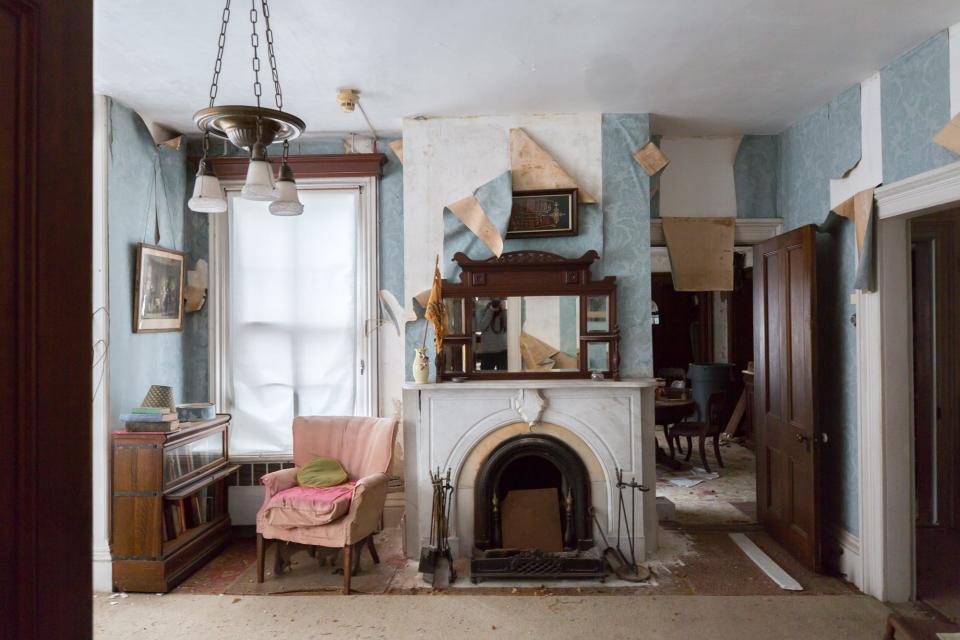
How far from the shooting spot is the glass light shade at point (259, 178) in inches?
87.5

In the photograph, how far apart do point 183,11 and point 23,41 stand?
2324 mm

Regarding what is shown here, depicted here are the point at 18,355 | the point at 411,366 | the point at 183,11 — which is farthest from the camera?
the point at 411,366

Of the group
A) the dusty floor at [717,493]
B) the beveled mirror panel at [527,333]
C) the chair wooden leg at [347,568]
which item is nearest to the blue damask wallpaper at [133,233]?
the chair wooden leg at [347,568]

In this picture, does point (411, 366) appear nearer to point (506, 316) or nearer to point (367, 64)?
point (506, 316)

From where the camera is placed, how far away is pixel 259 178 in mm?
2258

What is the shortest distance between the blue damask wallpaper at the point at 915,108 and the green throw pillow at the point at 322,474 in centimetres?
342

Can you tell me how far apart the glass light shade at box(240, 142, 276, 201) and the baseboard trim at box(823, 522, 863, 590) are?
140 inches

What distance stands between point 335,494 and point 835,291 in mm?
3164

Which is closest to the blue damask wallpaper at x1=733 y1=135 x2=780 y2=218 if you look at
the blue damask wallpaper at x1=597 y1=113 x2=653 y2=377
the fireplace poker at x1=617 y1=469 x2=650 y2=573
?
the blue damask wallpaper at x1=597 y1=113 x2=653 y2=377

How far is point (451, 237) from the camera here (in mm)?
3875

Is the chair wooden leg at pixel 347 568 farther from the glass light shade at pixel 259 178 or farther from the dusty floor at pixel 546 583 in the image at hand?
the glass light shade at pixel 259 178

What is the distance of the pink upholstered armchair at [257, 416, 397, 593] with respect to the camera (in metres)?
3.29

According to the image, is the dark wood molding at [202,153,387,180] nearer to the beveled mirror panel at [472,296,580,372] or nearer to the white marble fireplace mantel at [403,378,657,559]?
the beveled mirror panel at [472,296,580,372]

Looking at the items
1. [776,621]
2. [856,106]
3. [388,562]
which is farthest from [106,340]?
[856,106]
